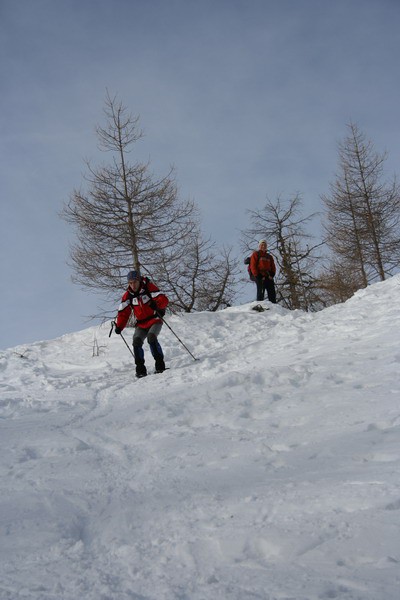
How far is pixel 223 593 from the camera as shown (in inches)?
81.8

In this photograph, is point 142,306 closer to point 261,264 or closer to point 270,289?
point 261,264

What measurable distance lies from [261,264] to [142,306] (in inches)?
257

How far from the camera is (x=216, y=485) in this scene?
326 cm

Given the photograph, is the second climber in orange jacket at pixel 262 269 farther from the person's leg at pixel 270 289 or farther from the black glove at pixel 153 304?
the black glove at pixel 153 304

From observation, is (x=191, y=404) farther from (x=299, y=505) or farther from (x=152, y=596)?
(x=152, y=596)

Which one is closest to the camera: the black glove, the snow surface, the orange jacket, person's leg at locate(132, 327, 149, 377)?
the snow surface

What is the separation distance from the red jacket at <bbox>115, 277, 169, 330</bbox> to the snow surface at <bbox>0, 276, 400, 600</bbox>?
198 cm

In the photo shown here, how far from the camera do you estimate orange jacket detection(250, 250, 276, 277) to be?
1456 centimetres

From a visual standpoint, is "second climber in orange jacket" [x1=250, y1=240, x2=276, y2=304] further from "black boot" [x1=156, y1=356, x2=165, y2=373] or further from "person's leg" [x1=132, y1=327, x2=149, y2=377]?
"black boot" [x1=156, y1=356, x2=165, y2=373]

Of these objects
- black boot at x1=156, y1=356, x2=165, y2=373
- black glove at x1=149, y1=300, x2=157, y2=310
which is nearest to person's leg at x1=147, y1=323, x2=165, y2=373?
black boot at x1=156, y1=356, x2=165, y2=373

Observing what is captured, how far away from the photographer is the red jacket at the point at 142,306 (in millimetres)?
8906

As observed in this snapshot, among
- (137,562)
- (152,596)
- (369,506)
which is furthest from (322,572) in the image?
(137,562)

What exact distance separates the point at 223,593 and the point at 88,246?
13.6 meters

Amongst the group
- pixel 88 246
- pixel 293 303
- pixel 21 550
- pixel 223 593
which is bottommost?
pixel 223 593
